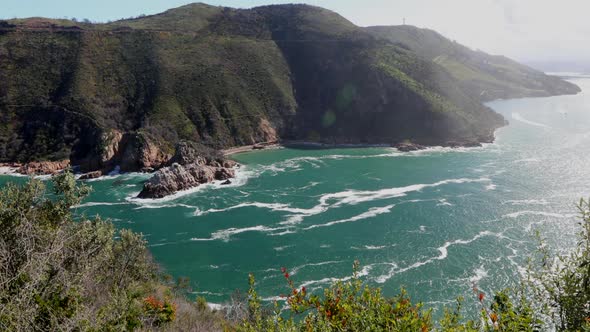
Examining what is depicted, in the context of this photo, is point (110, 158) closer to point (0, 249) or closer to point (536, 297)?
point (0, 249)

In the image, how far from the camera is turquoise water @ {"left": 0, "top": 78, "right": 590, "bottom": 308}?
53250 millimetres

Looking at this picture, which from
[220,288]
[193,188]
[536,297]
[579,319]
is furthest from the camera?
[193,188]

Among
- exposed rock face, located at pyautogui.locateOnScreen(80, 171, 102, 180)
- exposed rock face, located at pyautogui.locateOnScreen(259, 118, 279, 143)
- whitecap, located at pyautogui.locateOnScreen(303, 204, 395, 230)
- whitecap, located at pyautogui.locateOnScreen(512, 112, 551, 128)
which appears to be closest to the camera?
whitecap, located at pyautogui.locateOnScreen(303, 204, 395, 230)

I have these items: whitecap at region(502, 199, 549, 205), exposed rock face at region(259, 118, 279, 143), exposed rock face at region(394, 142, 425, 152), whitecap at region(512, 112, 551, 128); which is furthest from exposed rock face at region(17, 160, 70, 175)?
whitecap at region(512, 112, 551, 128)

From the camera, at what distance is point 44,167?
108m

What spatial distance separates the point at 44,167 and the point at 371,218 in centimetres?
8861

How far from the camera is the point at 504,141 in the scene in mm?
132375

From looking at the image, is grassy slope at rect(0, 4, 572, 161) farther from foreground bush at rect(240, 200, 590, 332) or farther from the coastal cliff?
foreground bush at rect(240, 200, 590, 332)

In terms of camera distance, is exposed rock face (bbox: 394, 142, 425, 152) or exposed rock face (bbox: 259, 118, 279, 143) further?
exposed rock face (bbox: 259, 118, 279, 143)

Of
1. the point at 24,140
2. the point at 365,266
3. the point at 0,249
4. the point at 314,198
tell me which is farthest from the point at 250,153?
the point at 0,249

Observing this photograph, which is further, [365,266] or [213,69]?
[213,69]

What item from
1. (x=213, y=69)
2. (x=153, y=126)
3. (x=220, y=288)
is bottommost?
(x=220, y=288)

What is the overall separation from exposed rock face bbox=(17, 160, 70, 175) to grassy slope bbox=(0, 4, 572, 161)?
3503mm

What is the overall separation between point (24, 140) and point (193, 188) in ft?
199
